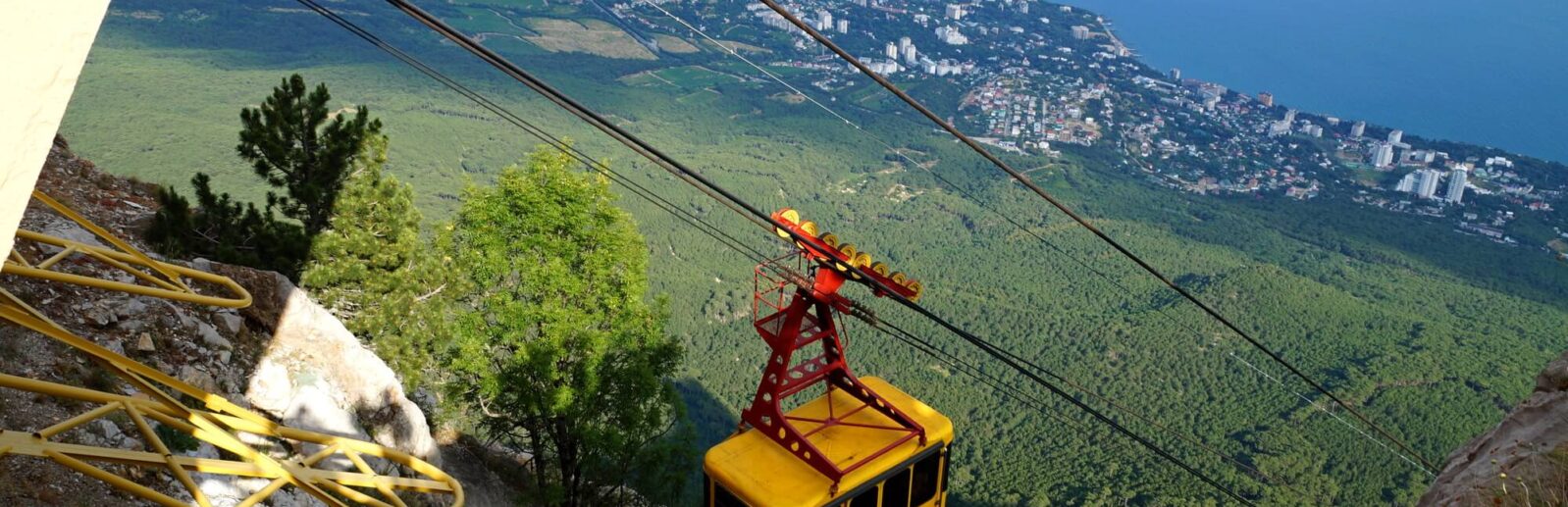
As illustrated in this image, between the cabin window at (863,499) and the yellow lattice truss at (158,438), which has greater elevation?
the yellow lattice truss at (158,438)

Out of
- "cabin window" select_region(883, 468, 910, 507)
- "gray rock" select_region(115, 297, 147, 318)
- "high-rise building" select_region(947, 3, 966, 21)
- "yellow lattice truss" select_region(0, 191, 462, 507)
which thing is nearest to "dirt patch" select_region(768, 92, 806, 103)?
"high-rise building" select_region(947, 3, 966, 21)

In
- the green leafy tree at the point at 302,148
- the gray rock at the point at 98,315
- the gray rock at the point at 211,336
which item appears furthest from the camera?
the green leafy tree at the point at 302,148

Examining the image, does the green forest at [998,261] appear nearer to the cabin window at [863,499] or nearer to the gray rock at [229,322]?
the gray rock at [229,322]

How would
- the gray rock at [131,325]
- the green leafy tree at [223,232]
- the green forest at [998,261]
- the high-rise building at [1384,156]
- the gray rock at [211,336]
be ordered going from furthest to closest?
the high-rise building at [1384,156] → the green forest at [998,261] → the green leafy tree at [223,232] → the gray rock at [211,336] → the gray rock at [131,325]

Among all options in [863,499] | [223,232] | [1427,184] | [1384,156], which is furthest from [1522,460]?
[1384,156]

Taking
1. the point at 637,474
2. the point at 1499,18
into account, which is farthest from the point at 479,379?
the point at 1499,18

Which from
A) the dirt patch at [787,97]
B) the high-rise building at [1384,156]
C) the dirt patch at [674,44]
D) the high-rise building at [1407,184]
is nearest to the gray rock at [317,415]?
the high-rise building at [1407,184]
